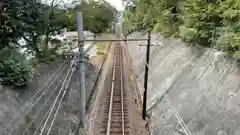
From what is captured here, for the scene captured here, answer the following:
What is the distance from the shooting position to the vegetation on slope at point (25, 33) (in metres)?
13.2

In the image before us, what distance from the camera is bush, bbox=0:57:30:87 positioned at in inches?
511

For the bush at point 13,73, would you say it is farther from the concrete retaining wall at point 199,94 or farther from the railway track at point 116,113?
the concrete retaining wall at point 199,94

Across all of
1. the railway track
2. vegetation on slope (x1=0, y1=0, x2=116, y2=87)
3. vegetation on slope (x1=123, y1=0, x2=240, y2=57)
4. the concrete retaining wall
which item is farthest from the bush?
vegetation on slope (x1=123, y1=0, x2=240, y2=57)

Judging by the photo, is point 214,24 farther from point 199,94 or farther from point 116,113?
→ point 116,113

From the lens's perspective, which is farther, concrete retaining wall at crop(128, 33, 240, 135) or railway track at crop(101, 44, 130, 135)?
railway track at crop(101, 44, 130, 135)

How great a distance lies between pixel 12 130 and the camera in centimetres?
960

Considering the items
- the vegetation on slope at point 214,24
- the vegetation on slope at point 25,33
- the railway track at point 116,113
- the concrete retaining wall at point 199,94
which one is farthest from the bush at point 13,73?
the vegetation on slope at point 214,24

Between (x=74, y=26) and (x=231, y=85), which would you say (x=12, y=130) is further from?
(x=74, y=26)

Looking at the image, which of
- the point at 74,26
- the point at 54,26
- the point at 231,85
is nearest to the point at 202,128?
the point at 231,85

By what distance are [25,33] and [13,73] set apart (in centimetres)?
360

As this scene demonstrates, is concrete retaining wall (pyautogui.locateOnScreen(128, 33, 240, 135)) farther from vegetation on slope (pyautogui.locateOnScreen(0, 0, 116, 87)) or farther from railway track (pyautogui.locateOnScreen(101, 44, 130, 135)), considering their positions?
vegetation on slope (pyautogui.locateOnScreen(0, 0, 116, 87))

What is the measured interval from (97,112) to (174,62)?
5.53 meters

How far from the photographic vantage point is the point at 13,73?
517 inches

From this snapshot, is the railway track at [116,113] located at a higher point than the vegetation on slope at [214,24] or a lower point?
lower
